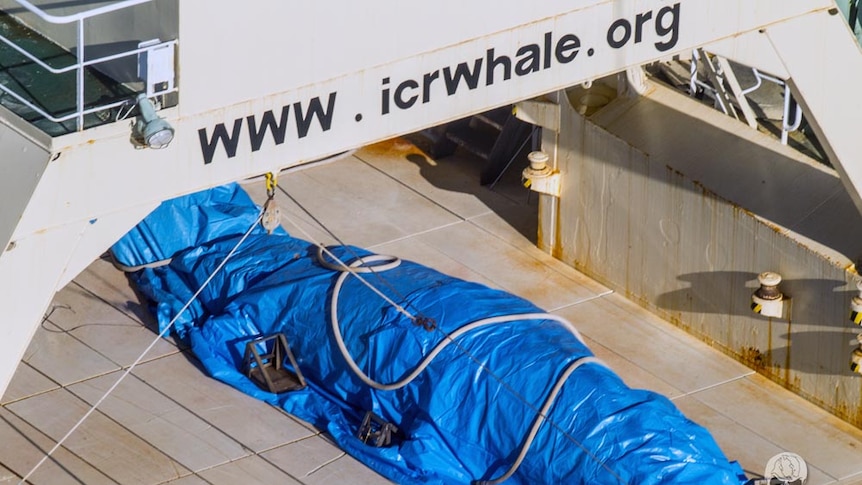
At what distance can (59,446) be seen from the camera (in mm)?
11445

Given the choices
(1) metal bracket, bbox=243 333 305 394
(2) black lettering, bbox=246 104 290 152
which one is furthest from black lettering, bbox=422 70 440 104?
(1) metal bracket, bbox=243 333 305 394

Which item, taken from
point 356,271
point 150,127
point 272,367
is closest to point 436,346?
point 356,271

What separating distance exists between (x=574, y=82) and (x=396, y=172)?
5889 mm

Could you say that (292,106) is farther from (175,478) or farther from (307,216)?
(307,216)

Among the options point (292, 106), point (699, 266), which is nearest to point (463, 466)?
point (699, 266)

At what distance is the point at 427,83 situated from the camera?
28.9 feet

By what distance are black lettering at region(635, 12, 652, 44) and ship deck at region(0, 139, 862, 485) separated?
3.21 metres

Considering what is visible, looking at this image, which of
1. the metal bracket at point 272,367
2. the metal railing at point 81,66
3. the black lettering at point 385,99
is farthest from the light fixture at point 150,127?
the metal bracket at point 272,367

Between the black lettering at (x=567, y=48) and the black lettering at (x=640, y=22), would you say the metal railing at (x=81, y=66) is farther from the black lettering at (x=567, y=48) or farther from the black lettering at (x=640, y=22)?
the black lettering at (x=640, y=22)

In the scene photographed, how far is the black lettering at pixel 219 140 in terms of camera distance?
26.6 feet

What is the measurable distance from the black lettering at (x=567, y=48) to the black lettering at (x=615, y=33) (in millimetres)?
245

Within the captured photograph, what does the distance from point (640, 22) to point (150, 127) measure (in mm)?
3277

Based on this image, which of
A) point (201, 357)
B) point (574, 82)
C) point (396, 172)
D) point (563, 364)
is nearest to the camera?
A: point (574, 82)

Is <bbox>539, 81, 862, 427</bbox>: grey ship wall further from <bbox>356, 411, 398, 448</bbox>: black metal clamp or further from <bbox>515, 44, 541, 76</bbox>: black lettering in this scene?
<bbox>515, 44, 541, 76</bbox>: black lettering
